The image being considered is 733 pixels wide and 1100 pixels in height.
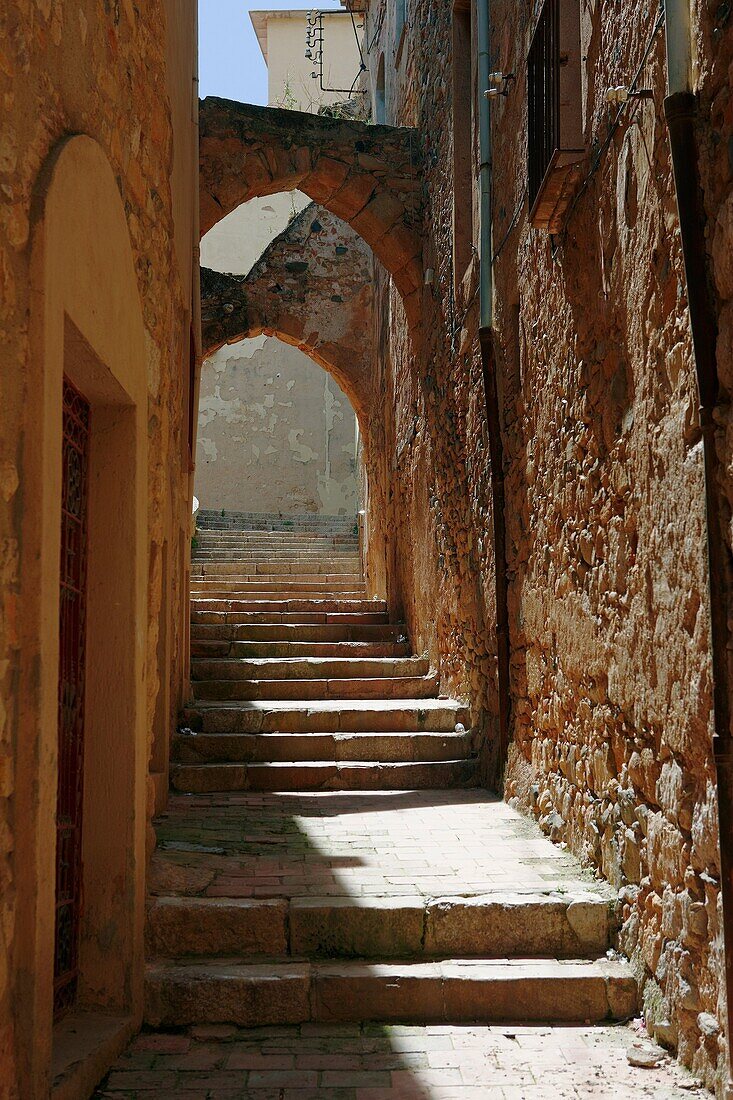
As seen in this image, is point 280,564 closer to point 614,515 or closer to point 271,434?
point 271,434

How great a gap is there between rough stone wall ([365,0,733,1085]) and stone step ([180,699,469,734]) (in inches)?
10.7

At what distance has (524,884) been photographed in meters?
3.79

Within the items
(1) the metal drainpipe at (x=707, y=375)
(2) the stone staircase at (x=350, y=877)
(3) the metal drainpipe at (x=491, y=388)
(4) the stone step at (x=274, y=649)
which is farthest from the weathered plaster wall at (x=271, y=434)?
(1) the metal drainpipe at (x=707, y=375)

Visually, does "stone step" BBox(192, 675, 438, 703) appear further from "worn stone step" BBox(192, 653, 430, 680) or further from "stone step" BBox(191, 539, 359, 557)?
"stone step" BBox(191, 539, 359, 557)

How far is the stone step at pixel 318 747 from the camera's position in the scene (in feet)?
19.5

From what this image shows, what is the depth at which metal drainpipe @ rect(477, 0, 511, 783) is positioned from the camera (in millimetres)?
5398

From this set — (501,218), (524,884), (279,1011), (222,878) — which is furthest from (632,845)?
(501,218)

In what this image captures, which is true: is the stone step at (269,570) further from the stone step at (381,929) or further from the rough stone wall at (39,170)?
the stone step at (381,929)

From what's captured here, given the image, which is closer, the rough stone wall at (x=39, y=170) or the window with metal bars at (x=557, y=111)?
the rough stone wall at (x=39, y=170)

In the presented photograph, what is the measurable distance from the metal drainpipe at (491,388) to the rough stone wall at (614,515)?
0.27 feet

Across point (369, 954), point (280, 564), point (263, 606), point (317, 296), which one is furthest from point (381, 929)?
point (317, 296)

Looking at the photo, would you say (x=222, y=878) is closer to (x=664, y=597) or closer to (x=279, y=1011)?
(x=279, y=1011)

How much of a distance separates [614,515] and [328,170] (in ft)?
19.3

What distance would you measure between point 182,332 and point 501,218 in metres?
1.98
